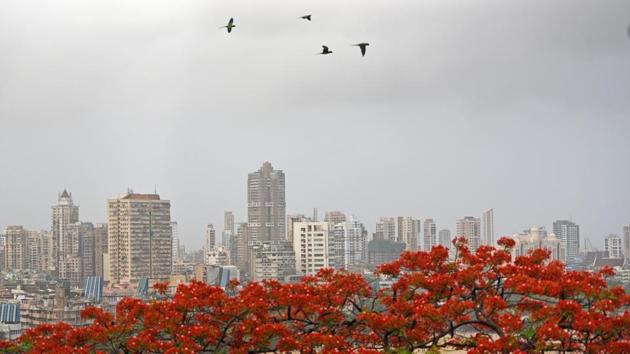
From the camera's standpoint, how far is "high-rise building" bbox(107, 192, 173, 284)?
117 metres

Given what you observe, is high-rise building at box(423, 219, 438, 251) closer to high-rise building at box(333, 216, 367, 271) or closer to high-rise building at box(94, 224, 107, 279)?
high-rise building at box(333, 216, 367, 271)

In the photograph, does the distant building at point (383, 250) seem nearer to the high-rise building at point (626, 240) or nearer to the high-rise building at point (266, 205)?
the high-rise building at point (266, 205)

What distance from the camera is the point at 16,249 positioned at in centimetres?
13912

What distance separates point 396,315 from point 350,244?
402ft

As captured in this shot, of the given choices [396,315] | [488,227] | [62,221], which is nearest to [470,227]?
[488,227]

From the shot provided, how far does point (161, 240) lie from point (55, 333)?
10826cm

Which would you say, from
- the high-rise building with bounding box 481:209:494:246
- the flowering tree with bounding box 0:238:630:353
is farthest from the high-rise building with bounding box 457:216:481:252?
the flowering tree with bounding box 0:238:630:353

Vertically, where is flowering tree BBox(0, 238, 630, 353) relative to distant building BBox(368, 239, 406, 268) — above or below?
below

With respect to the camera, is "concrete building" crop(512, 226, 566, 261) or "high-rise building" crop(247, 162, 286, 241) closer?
"concrete building" crop(512, 226, 566, 261)

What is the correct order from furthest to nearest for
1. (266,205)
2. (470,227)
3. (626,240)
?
1. (266,205)
2. (470,227)
3. (626,240)

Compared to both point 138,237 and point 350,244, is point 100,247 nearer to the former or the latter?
point 138,237

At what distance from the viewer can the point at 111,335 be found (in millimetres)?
12359

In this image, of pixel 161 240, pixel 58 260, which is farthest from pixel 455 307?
pixel 58 260

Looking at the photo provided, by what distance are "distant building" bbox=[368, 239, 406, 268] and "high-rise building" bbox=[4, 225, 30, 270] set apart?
41955mm
